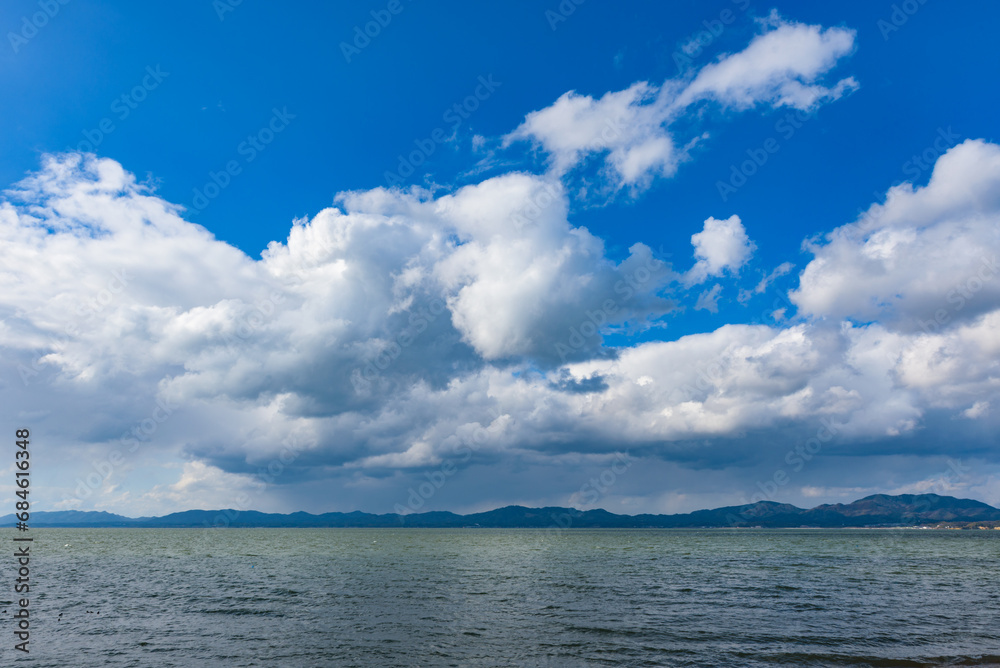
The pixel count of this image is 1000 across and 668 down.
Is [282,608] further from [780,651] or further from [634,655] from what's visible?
[780,651]

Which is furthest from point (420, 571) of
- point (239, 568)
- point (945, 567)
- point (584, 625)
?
point (945, 567)

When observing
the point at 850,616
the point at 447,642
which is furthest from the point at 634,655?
the point at 850,616

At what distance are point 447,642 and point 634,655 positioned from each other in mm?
12113

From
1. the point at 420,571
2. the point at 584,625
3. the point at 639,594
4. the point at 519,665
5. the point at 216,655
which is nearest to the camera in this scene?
the point at 519,665

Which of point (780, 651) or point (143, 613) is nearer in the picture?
point (780, 651)

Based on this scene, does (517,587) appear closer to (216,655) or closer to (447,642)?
(447,642)

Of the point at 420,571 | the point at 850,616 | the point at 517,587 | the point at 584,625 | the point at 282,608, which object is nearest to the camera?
the point at 584,625

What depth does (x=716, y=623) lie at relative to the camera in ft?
139

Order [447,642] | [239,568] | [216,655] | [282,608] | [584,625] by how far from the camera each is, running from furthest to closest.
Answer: [239,568]
[282,608]
[584,625]
[447,642]
[216,655]

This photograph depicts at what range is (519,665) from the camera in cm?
3161

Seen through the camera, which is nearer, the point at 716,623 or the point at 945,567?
the point at 716,623

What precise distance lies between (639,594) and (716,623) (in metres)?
15.1

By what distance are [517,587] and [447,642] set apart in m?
27.6

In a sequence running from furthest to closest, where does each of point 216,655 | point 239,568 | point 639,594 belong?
point 239,568, point 639,594, point 216,655
